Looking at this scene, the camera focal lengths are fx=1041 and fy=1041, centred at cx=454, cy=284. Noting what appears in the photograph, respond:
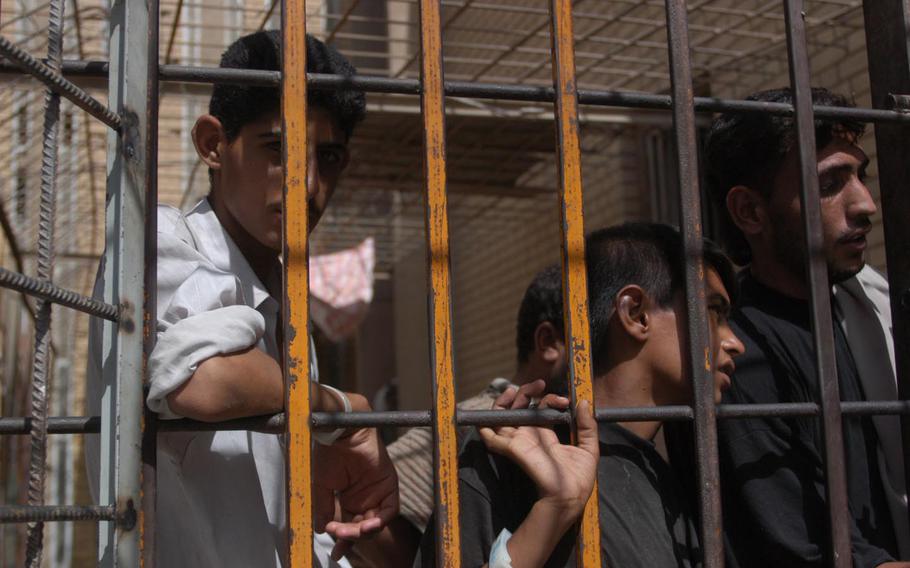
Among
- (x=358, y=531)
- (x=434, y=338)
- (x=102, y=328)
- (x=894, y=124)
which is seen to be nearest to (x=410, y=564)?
(x=358, y=531)

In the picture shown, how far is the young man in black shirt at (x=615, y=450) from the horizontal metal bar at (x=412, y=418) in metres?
0.06

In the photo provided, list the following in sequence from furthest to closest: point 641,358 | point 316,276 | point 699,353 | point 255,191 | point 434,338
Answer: point 316,276 < point 641,358 < point 255,191 < point 699,353 < point 434,338

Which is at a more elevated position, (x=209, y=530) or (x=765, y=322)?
(x=765, y=322)

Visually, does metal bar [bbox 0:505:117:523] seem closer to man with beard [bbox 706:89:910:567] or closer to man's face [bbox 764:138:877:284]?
man with beard [bbox 706:89:910:567]

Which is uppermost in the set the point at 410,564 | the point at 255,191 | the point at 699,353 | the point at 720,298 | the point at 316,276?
the point at 316,276

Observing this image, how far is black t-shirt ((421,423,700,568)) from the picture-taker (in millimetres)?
1786

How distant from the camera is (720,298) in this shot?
2088mm

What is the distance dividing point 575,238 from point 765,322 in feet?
2.34

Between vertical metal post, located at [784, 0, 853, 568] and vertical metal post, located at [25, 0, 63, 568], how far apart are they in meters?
1.22

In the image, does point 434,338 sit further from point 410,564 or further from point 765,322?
point 765,322

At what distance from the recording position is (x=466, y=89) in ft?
5.52

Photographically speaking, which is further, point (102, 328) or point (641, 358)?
point (641, 358)

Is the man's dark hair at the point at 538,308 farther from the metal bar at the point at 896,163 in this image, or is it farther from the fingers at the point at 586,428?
the fingers at the point at 586,428

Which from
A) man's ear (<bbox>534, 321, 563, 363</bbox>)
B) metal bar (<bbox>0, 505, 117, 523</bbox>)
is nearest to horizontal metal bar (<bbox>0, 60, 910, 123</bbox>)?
metal bar (<bbox>0, 505, 117, 523</bbox>)
